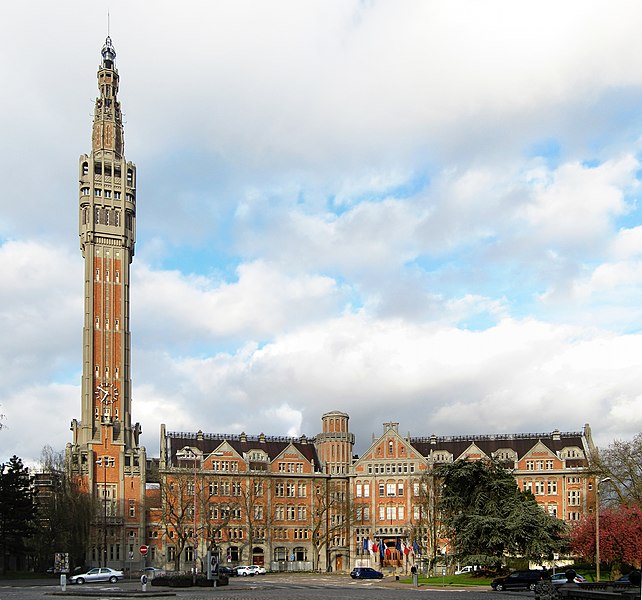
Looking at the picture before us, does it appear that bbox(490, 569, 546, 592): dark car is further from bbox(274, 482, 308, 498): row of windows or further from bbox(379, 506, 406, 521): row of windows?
bbox(274, 482, 308, 498): row of windows

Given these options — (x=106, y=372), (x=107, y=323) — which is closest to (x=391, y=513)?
(x=106, y=372)

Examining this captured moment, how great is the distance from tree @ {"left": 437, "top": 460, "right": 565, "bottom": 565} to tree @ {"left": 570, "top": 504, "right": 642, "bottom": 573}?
Result: 10.0 ft

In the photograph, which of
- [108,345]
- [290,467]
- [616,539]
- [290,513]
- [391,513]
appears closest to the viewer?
[616,539]

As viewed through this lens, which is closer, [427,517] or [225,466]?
[427,517]

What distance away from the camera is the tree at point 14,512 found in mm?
90438

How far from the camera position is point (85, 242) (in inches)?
5128

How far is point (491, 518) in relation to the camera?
71.9 meters

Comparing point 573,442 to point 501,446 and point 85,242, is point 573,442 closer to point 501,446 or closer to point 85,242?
point 501,446

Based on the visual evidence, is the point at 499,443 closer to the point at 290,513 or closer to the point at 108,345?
the point at 290,513

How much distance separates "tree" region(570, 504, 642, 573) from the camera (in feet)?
233

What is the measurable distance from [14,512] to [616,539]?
5506 centimetres

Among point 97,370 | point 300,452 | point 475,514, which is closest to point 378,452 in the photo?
point 300,452

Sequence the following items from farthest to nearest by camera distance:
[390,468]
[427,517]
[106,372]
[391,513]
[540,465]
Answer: [106,372] < [390,468] < [540,465] < [391,513] < [427,517]

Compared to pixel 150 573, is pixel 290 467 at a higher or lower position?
higher
